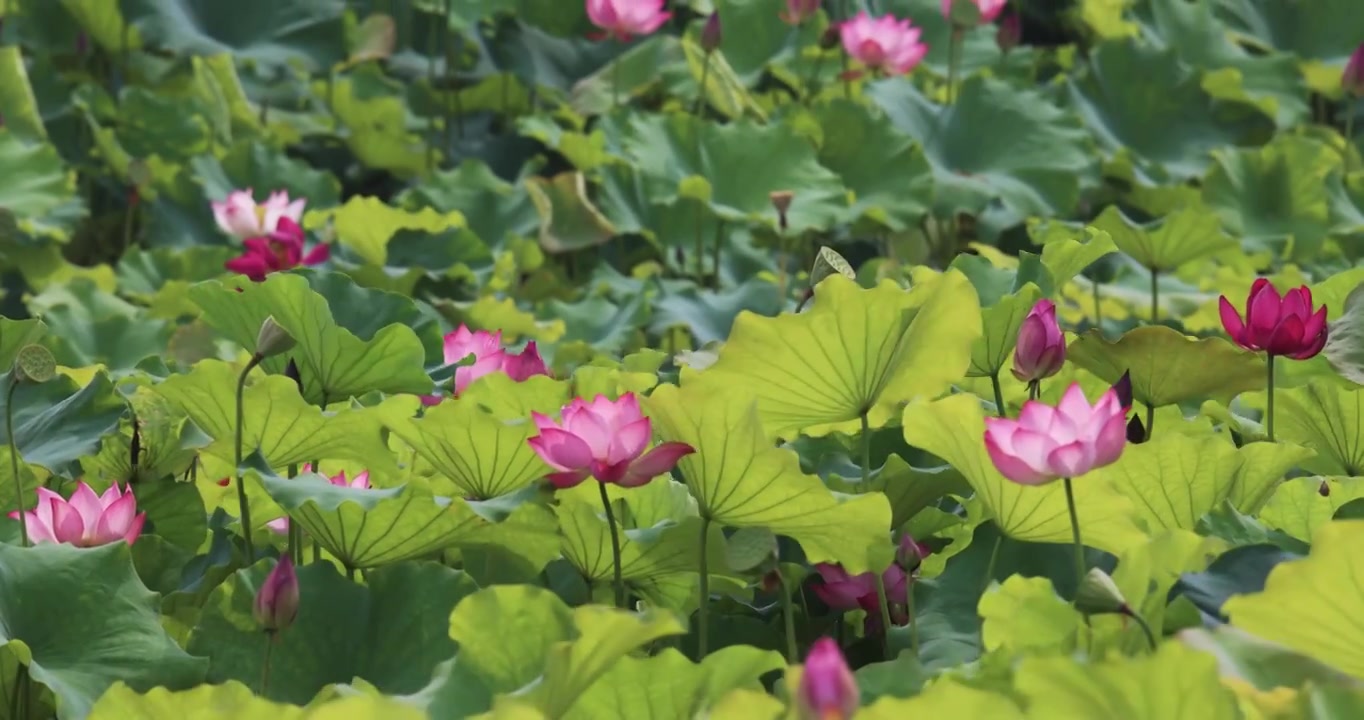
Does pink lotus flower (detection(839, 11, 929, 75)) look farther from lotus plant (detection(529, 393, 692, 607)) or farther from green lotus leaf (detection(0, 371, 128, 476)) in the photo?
lotus plant (detection(529, 393, 692, 607))

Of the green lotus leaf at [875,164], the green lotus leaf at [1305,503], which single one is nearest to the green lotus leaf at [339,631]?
the green lotus leaf at [1305,503]

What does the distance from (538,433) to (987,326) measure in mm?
306

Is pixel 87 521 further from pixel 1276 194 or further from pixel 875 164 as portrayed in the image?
pixel 1276 194

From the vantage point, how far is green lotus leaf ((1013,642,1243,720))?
0.65 metres

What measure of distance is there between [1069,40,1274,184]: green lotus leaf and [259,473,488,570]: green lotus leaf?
6.47ft

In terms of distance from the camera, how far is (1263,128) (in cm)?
284

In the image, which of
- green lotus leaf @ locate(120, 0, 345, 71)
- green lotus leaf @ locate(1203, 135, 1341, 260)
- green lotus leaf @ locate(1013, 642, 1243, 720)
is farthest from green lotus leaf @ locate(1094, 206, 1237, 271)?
green lotus leaf @ locate(120, 0, 345, 71)

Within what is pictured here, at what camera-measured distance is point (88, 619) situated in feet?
3.07

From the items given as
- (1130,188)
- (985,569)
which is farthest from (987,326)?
(1130,188)

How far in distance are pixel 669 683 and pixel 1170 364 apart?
1.57 feet

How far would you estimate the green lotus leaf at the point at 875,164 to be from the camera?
2346mm

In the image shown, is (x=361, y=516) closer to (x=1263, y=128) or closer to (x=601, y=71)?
(x=601, y=71)

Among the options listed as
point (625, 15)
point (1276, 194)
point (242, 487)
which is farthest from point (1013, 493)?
point (625, 15)

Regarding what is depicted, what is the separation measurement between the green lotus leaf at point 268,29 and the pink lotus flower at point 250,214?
0.70m
